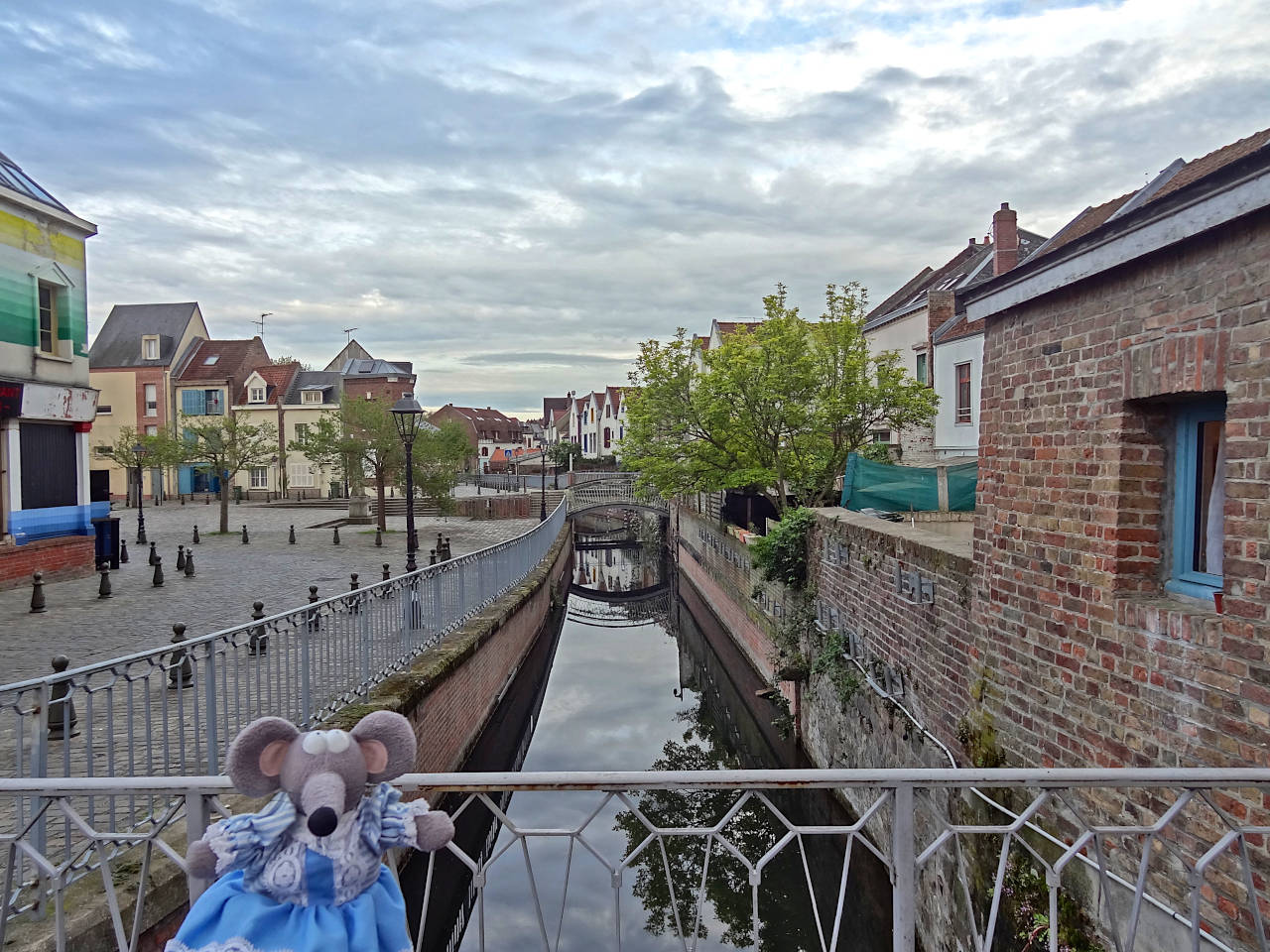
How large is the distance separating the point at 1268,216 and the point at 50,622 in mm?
14147

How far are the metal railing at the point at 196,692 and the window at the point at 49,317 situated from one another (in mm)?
10094

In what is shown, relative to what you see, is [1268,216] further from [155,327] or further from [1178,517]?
[155,327]

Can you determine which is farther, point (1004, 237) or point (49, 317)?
point (1004, 237)

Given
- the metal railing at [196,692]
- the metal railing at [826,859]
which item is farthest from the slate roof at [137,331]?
the metal railing at [826,859]

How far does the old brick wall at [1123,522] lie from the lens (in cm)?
339

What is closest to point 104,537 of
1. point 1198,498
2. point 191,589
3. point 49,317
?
point 191,589

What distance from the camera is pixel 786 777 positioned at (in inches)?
96.2

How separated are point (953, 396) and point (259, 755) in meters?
24.5

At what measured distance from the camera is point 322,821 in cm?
211

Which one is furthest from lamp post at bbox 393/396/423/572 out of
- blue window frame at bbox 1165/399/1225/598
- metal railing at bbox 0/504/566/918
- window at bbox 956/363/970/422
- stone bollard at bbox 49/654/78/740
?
window at bbox 956/363/970/422

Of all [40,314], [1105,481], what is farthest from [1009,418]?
[40,314]

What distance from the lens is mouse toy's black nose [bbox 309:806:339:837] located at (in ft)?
6.92

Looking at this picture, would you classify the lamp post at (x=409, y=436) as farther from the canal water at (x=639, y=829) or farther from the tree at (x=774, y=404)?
the tree at (x=774, y=404)

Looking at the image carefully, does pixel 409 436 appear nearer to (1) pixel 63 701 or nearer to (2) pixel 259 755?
(1) pixel 63 701
